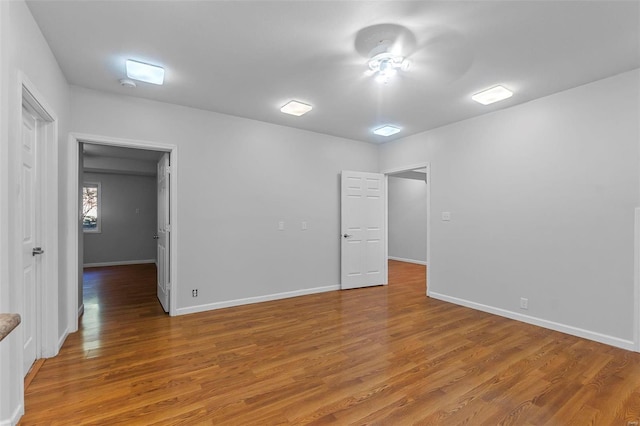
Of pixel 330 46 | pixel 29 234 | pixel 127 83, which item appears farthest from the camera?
pixel 127 83

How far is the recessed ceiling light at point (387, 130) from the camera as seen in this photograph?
4.71 m

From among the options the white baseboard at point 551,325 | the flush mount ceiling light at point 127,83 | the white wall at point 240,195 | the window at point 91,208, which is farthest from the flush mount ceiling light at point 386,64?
the window at point 91,208

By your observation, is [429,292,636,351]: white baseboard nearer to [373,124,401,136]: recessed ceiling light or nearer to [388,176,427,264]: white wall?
[373,124,401,136]: recessed ceiling light

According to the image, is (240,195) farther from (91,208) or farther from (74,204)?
(91,208)

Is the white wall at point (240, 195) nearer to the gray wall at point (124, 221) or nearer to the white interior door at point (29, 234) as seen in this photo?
the white interior door at point (29, 234)

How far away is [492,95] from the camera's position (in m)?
3.43

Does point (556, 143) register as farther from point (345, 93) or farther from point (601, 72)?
point (345, 93)

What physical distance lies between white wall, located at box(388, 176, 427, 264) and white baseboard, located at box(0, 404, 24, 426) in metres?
7.74

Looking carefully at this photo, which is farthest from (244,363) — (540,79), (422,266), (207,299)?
(422,266)

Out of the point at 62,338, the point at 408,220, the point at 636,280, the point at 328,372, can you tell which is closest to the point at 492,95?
the point at 636,280

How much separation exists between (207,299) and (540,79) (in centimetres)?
461

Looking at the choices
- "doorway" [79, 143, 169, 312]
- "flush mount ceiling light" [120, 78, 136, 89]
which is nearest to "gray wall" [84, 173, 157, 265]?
"doorway" [79, 143, 169, 312]

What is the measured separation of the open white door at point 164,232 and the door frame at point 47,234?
4.05 ft

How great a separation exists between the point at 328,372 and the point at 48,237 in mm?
2678
